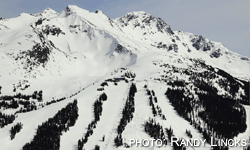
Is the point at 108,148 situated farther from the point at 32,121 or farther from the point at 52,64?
the point at 52,64

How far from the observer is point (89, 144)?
25.4 meters

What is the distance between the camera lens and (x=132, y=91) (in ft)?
184

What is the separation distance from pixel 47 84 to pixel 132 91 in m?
59.0

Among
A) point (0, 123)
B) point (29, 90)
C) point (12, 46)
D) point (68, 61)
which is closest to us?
point (0, 123)

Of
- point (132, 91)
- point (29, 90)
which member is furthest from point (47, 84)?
point (132, 91)

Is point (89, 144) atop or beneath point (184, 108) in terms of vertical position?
beneath

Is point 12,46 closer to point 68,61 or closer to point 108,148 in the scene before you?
point 68,61

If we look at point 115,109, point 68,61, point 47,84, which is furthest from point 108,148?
point 68,61

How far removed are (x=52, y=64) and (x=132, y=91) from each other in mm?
77743

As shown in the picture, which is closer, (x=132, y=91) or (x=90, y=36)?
(x=132, y=91)

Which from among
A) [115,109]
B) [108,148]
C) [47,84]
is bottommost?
[108,148]

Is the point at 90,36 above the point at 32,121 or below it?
above

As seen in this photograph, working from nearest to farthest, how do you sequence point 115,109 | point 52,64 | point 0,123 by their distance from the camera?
point 0,123, point 115,109, point 52,64

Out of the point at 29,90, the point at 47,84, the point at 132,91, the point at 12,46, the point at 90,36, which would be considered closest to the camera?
the point at 132,91
